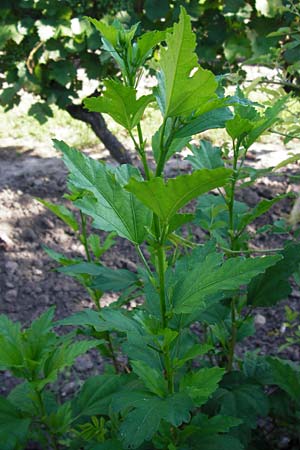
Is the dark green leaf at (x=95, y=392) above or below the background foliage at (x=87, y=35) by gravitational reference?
below

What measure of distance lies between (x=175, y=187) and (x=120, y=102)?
184 millimetres

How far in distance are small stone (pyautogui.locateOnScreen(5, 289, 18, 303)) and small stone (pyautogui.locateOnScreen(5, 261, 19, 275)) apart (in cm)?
16

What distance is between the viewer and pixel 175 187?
0.90 meters

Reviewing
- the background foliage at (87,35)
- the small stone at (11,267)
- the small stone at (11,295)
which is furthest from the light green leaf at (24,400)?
the background foliage at (87,35)

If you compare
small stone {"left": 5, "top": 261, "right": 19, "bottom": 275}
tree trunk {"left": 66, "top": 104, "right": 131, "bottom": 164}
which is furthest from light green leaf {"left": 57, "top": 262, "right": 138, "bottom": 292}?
tree trunk {"left": 66, "top": 104, "right": 131, "bottom": 164}

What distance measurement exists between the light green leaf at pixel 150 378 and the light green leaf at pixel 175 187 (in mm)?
392

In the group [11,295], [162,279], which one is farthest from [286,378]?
[11,295]

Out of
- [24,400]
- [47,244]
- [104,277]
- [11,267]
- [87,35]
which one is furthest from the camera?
[87,35]

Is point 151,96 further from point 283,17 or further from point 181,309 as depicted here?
point 283,17

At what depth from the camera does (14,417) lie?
1450mm

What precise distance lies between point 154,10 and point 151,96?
105 inches

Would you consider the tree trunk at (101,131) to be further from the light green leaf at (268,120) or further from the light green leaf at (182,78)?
the light green leaf at (182,78)

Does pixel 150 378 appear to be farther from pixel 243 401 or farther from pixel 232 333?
pixel 232 333

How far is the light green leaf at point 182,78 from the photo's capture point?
2.88 feet
